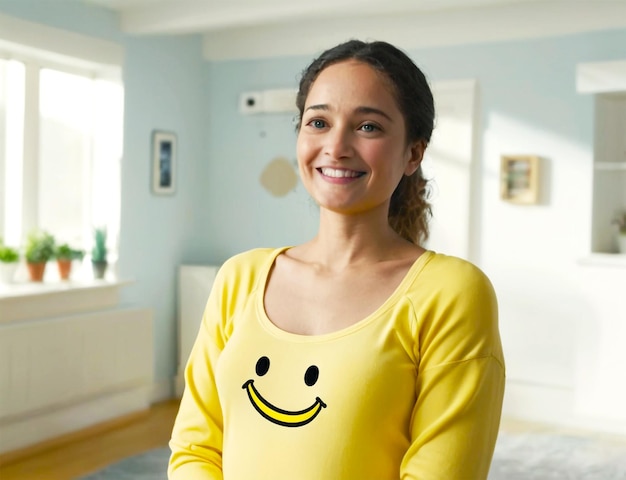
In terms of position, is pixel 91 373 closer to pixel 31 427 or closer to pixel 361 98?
pixel 31 427

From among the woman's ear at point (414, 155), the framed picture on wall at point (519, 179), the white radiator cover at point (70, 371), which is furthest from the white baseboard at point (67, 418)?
the woman's ear at point (414, 155)

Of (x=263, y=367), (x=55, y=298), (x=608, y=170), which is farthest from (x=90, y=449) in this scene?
(x=263, y=367)

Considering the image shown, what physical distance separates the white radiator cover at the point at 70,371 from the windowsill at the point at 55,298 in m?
0.02

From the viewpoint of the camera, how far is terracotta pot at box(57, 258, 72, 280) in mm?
4836

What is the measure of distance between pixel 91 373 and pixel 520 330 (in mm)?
2559

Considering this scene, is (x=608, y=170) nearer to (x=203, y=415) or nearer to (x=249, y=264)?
(x=249, y=264)

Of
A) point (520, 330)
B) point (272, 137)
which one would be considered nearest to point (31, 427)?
point (272, 137)

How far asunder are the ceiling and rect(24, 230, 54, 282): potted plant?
141 cm

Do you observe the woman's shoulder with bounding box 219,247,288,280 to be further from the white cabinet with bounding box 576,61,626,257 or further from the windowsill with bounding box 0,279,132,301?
the white cabinet with bounding box 576,61,626,257

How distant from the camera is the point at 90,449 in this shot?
175 inches

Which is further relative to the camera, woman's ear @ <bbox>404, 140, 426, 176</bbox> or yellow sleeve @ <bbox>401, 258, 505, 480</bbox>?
woman's ear @ <bbox>404, 140, 426, 176</bbox>

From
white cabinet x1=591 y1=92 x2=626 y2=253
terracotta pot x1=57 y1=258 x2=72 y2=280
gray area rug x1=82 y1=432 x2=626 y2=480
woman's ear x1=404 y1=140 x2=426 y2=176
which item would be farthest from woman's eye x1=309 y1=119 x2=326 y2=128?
white cabinet x1=591 y1=92 x2=626 y2=253

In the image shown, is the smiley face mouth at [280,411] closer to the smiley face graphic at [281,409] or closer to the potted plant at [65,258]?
the smiley face graphic at [281,409]

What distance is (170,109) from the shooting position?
564 cm
